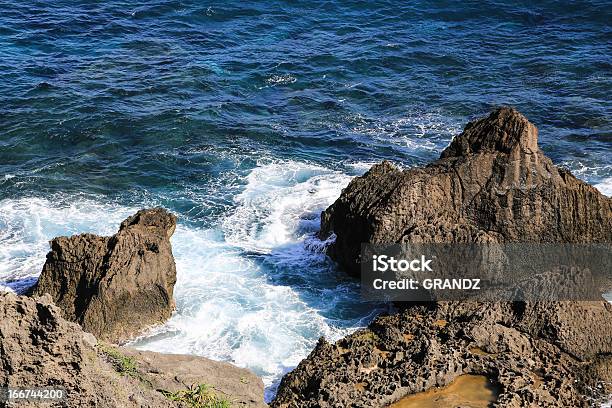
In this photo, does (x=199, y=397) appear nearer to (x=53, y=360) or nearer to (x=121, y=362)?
(x=121, y=362)

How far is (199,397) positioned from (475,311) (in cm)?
909

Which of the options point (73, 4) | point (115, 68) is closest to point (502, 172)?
point (115, 68)

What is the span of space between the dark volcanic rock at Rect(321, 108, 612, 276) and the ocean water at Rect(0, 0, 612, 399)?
2.99 m

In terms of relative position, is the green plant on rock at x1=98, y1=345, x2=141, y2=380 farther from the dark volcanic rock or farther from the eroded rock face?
the dark volcanic rock

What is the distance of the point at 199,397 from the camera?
1848cm

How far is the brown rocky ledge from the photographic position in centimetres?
2119

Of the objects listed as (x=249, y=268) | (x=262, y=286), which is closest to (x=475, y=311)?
(x=262, y=286)

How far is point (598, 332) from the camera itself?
23.8 meters

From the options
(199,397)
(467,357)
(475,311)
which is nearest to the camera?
(199,397)

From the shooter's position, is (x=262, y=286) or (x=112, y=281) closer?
(x=112, y=281)

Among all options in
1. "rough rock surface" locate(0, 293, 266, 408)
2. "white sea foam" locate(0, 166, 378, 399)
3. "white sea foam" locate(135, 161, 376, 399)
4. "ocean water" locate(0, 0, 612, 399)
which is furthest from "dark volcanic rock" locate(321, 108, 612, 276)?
"rough rock surface" locate(0, 293, 266, 408)

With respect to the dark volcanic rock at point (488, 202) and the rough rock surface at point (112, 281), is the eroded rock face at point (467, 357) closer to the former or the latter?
the dark volcanic rock at point (488, 202)

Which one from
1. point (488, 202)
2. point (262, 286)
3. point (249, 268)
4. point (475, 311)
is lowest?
point (262, 286)

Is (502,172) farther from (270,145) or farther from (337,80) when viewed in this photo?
(337,80)
